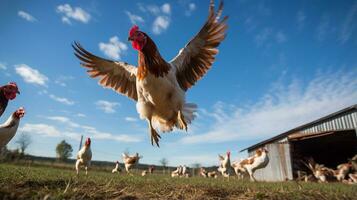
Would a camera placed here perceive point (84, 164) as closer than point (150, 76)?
No

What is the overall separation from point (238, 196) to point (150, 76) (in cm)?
305

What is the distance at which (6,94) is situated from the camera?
21.6 feet

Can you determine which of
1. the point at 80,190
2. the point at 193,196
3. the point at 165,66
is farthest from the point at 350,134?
the point at 80,190

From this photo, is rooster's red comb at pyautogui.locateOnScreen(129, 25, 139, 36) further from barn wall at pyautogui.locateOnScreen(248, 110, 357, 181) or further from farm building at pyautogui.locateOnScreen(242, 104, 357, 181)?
barn wall at pyautogui.locateOnScreen(248, 110, 357, 181)

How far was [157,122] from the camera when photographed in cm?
691

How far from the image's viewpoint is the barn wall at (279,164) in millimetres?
18484

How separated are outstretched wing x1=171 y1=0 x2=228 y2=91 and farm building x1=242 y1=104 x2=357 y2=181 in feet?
44.9

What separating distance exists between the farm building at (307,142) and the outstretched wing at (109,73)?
48.8ft

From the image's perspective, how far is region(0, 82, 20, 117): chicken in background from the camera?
21.3 ft

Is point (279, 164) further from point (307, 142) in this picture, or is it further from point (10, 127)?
point (10, 127)

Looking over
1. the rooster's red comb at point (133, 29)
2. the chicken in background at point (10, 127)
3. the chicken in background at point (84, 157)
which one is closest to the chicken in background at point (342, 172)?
the chicken in background at point (84, 157)

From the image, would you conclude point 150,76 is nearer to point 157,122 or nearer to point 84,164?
point 157,122

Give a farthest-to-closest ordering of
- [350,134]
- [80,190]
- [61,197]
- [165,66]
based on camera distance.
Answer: [350,134] → [165,66] → [80,190] → [61,197]

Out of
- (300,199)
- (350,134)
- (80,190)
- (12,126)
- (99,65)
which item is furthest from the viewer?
(350,134)
